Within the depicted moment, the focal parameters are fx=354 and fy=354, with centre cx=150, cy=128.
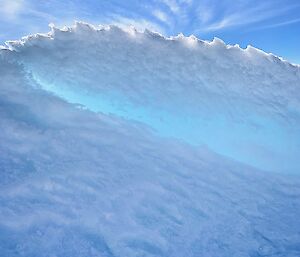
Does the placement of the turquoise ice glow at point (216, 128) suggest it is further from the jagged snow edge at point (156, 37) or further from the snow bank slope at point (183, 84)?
the jagged snow edge at point (156, 37)

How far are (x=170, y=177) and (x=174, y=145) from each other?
4.25 ft

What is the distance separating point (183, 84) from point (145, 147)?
1740mm

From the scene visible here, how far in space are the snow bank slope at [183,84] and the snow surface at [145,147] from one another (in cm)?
2

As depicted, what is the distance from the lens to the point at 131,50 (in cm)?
720

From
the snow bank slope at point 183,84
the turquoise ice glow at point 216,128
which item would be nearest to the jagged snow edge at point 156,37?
the snow bank slope at point 183,84

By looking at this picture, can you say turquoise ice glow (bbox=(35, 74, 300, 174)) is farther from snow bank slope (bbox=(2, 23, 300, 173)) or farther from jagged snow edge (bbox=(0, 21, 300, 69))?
jagged snow edge (bbox=(0, 21, 300, 69))

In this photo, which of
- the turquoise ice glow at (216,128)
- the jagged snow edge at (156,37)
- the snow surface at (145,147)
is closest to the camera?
the snow surface at (145,147)

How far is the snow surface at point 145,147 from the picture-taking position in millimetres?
4449

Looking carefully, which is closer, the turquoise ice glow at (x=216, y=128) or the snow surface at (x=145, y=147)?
the snow surface at (x=145, y=147)

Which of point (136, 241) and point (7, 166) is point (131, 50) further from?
point (136, 241)

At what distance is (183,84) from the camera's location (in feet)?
24.5

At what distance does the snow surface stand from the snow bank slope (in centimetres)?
2

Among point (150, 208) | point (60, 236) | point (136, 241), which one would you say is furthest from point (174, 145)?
point (60, 236)

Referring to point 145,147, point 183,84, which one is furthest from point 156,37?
point 145,147
